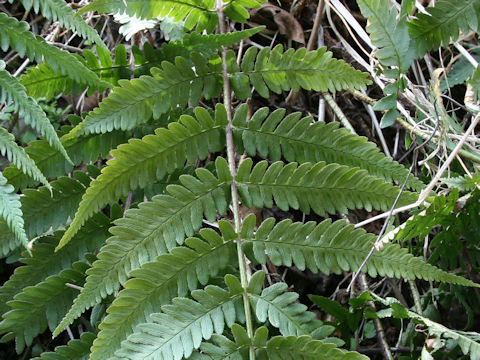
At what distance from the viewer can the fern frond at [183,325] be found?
1039 mm

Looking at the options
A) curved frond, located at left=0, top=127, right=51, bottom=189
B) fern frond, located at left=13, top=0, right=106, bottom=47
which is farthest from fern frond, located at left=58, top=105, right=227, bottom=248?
fern frond, located at left=13, top=0, right=106, bottom=47

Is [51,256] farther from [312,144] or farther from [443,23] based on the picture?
[443,23]

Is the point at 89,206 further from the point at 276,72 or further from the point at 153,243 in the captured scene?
the point at 276,72

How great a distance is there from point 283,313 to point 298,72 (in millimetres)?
672

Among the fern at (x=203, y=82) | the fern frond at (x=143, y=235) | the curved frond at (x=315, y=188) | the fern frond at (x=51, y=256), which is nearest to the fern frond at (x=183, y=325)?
the fern frond at (x=143, y=235)

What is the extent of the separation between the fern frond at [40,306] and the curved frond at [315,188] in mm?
471

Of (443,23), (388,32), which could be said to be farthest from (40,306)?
(443,23)

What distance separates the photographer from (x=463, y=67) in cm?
201

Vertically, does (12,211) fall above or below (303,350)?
above

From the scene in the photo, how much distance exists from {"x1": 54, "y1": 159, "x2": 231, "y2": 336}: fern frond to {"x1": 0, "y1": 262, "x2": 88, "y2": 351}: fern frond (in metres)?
0.17

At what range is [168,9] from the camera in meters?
1.47

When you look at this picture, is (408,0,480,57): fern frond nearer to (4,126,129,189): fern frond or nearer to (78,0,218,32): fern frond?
(78,0,218,32): fern frond

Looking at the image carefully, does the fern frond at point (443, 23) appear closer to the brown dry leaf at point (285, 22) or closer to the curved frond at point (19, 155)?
the brown dry leaf at point (285, 22)

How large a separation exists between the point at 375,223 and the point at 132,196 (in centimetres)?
92
